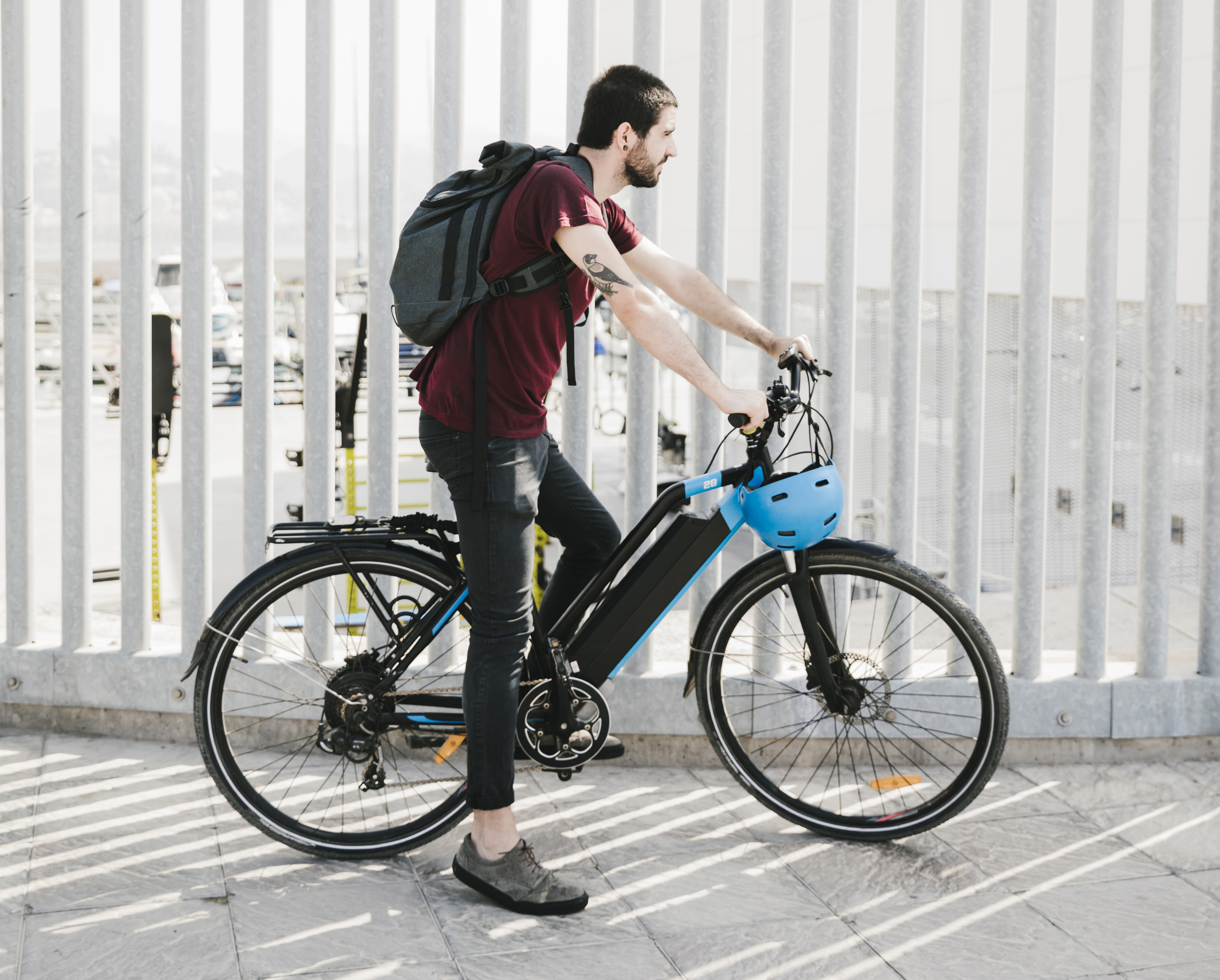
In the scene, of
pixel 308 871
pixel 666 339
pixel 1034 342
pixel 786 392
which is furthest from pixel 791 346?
pixel 308 871

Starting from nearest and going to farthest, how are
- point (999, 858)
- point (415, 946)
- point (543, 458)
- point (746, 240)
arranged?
point (415, 946) < point (543, 458) < point (999, 858) < point (746, 240)

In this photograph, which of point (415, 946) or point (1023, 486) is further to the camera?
point (1023, 486)

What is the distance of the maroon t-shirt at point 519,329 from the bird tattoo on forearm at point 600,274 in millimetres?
78

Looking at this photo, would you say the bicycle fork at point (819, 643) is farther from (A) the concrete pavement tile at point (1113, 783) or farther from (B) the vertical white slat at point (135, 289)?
(B) the vertical white slat at point (135, 289)

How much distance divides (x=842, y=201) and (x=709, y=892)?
1923mm

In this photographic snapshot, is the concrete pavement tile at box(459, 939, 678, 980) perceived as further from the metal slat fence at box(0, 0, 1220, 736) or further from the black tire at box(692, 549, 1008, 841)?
the metal slat fence at box(0, 0, 1220, 736)

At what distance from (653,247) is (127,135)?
1.62 metres

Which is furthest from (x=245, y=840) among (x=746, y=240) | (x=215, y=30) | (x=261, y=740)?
(x=746, y=240)

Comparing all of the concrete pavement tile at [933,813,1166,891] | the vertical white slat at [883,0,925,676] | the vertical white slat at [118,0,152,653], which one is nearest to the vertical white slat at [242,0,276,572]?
the vertical white slat at [118,0,152,653]

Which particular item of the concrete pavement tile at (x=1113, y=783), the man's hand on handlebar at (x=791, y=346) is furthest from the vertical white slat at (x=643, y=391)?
the concrete pavement tile at (x=1113, y=783)

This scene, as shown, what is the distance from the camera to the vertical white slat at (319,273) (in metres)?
3.69

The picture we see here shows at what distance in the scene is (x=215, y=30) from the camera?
3781mm

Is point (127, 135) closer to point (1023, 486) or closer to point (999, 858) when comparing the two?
point (1023, 486)

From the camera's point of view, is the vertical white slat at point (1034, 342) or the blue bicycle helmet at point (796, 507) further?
the vertical white slat at point (1034, 342)
